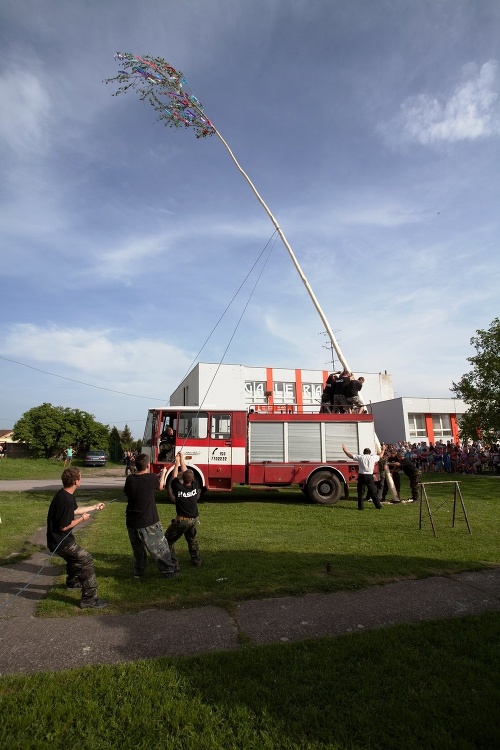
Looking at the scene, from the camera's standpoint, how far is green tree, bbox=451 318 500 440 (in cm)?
2386

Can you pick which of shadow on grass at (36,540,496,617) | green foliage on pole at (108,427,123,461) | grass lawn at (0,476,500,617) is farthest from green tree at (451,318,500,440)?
green foliage on pole at (108,427,123,461)

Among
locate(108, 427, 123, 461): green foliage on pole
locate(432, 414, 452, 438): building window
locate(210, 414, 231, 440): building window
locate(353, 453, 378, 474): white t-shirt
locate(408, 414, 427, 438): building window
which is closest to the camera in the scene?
locate(353, 453, 378, 474): white t-shirt

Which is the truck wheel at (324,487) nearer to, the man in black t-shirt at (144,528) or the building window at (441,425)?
the man in black t-shirt at (144,528)

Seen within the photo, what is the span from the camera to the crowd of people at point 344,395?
566 inches

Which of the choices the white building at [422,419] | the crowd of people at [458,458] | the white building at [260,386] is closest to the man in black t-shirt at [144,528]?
the crowd of people at [458,458]

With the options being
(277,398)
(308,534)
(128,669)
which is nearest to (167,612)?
(128,669)

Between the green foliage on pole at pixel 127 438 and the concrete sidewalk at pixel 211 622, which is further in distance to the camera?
the green foliage on pole at pixel 127 438

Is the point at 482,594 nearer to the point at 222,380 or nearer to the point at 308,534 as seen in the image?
the point at 308,534

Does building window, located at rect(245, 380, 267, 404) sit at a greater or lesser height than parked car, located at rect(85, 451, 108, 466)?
greater

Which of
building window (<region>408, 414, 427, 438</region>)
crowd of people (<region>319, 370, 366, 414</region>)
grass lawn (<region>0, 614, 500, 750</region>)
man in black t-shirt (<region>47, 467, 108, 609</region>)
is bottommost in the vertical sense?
grass lawn (<region>0, 614, 500, 750</region>)

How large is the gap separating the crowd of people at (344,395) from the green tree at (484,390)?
12.9 m

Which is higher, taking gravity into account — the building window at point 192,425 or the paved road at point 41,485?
the building window at point 192,425

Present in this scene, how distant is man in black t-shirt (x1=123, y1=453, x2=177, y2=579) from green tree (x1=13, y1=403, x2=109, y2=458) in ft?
126

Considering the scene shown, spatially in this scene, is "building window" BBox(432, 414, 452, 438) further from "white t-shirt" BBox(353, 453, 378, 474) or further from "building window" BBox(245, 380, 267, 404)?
"white t-shirt" BBox(353, 453, 378, 474)
